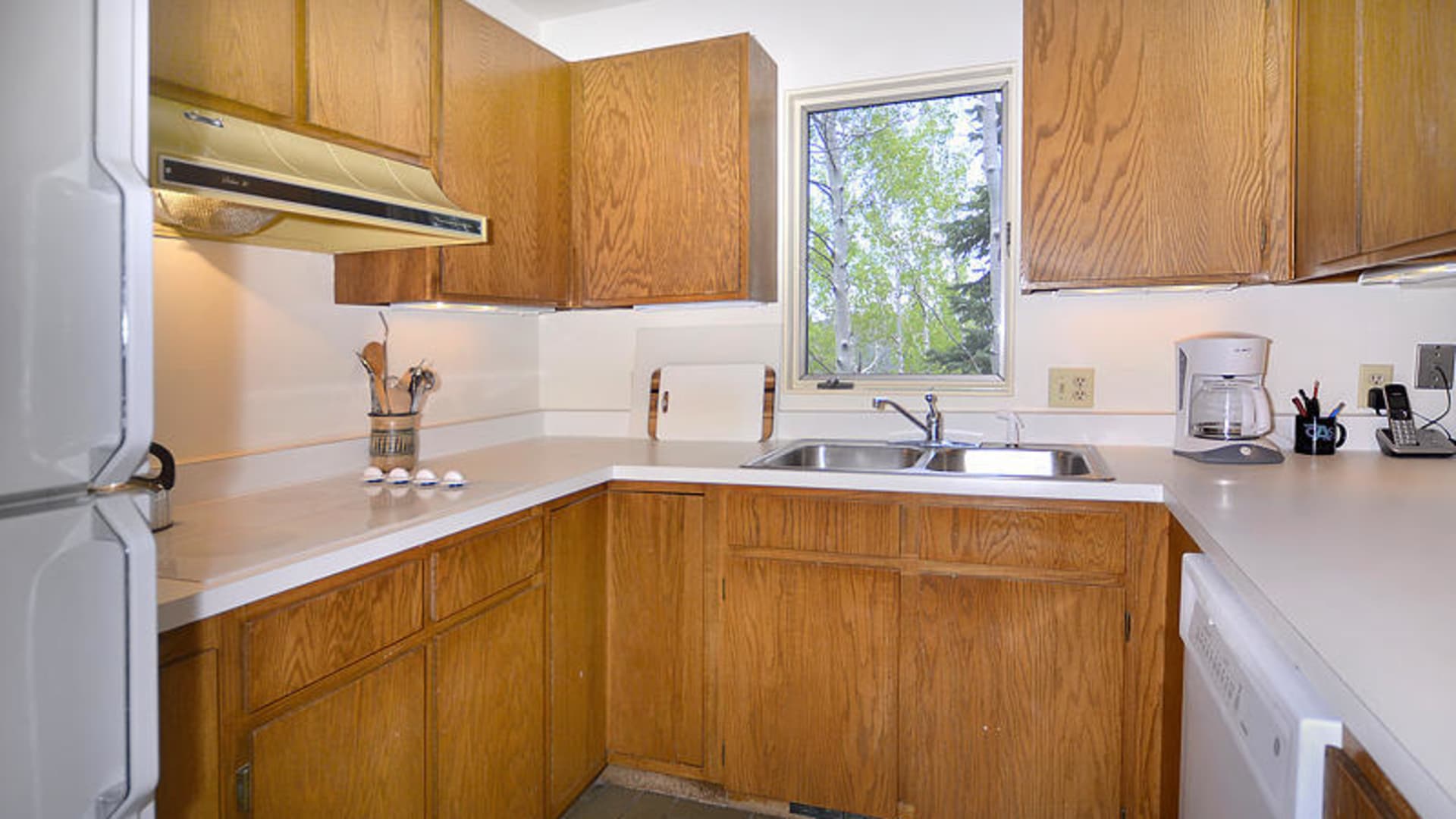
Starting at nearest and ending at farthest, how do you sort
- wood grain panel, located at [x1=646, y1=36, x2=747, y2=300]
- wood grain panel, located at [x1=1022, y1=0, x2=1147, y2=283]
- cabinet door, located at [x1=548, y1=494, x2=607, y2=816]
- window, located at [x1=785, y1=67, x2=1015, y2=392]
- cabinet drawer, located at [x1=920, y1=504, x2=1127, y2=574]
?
cabinet drawer, located at [x1=920, y1=504, x2=1127, y2=574] < cabinet door, located at [x1=548, y1=494, x2=607, y2=816] < wood grain panel, located at [x1=1022, y1=0, x2=1147, y2=283] < wood grain panel, located at [x1=646, y1=36, x2=747, y2=300] < window, located at [x1=785, y1=67, x2=1015, y2=392]

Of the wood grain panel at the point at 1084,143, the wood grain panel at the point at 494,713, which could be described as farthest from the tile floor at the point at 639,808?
the wood grain panel at the point at 1084,143

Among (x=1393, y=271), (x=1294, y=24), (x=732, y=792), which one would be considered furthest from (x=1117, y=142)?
(x=732, y=792)

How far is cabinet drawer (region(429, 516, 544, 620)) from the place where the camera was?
152 centimetres

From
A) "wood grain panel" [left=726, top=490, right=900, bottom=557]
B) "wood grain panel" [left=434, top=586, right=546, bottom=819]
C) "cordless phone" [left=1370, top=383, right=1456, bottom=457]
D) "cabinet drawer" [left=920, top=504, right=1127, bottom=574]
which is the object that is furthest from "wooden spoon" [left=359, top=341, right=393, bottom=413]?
"cordless phone" [left=1370, top=383, right=1456, bottom=457]

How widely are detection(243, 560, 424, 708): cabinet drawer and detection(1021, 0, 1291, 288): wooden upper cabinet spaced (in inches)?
68.9

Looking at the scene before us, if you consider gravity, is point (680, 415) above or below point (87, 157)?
below

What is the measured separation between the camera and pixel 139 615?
74 centimetres

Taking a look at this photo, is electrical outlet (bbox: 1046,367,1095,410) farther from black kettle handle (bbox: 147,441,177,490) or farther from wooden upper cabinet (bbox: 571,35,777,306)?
black kettle handle (bbox: 147,441,177,490)

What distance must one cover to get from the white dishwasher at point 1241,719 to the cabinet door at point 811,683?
676mm

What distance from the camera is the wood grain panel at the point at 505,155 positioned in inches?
78.2

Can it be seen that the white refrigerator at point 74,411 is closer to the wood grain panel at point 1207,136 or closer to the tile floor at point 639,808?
the tile floor at point 639,808

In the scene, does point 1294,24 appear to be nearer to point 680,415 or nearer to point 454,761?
point 680,415

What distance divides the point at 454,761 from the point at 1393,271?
213cm

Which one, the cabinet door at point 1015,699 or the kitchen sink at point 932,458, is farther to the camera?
the kitchen sink at point 932,458
